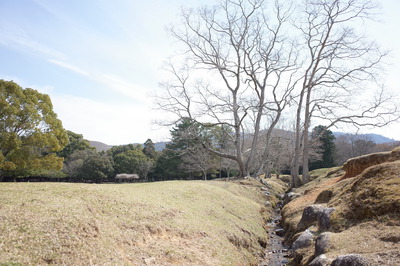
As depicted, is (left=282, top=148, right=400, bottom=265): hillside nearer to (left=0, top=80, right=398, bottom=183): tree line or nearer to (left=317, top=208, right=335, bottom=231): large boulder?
(left=317, top=208, right=335, bottom=231): large boulder

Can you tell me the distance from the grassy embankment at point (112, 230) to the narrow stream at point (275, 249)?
463 mm

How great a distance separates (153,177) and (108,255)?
5369 centimetres

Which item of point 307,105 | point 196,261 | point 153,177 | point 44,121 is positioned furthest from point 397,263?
point 153,177

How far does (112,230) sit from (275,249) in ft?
23.9

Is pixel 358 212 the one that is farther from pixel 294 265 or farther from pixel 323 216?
pixel 294 265

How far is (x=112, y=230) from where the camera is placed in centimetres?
699

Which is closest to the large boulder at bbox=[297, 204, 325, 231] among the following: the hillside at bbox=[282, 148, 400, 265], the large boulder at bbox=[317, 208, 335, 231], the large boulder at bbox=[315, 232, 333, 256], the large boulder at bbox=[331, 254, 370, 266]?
the hillside at bbox=[282, 148, 400, 265]

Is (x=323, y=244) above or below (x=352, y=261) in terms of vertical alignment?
below

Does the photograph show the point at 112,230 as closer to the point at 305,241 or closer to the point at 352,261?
the point at 352,261

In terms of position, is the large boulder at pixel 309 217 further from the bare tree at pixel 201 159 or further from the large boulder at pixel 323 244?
the bare tree at pixel 201 159

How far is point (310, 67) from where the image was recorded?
29047 millimetres

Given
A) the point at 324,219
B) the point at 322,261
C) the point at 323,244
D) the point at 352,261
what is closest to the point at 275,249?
the point at 324,219

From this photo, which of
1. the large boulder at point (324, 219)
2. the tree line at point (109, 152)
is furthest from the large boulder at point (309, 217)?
the tree line at point (109, 152)

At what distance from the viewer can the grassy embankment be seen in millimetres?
5367
